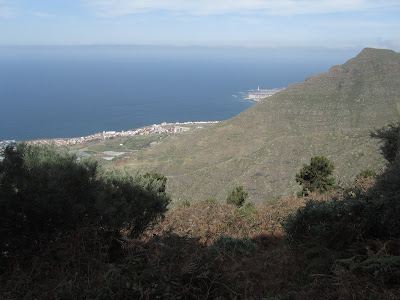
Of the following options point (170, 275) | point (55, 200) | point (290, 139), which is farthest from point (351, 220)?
point (290, 139)

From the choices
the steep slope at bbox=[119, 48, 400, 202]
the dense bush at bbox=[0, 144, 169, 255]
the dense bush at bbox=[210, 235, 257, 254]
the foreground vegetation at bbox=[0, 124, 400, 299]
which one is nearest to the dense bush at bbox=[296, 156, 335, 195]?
the steep slope at bbox=[119, 48, 400, 202]

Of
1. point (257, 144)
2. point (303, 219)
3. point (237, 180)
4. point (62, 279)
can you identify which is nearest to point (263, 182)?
point (237, 180)

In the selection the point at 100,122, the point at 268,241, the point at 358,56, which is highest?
the point at 358,56

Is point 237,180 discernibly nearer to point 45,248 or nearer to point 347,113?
point 45,248

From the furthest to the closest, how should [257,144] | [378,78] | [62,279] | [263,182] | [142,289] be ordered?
[378,78] < [257,144] < [263,182] < [62,279] < [142,289]

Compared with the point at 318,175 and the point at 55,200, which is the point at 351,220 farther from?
the point at 318,175

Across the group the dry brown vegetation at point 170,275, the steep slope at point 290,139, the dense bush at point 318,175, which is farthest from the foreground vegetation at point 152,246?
the steep slope at point 290,139

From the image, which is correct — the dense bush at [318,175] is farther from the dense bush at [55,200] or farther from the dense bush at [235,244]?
the dense bush at [55,200]

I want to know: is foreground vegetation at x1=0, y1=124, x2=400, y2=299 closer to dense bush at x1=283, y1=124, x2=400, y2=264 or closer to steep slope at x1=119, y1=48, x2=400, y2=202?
dense bush at x1=283, y1=124, x2=400, y2=264
